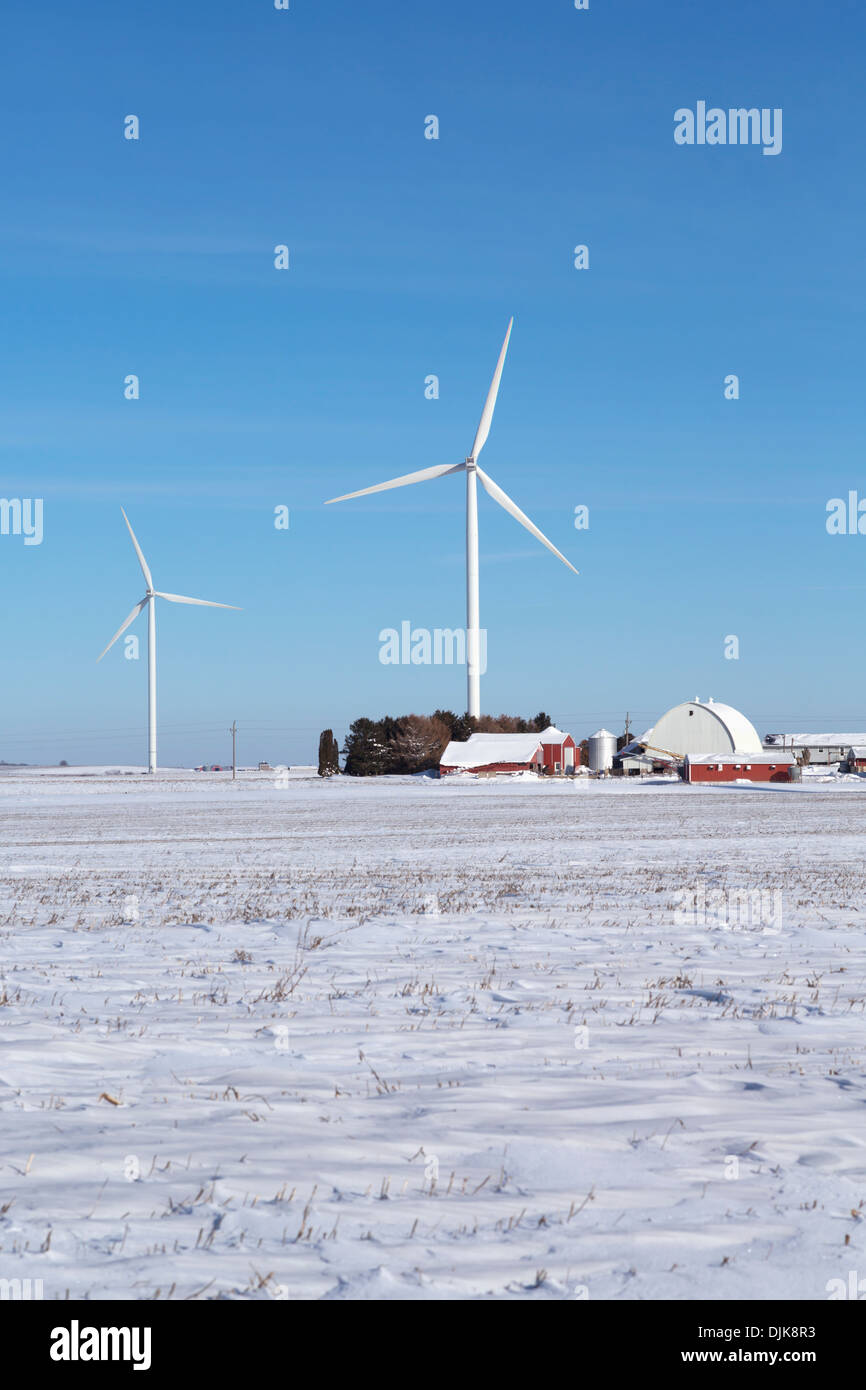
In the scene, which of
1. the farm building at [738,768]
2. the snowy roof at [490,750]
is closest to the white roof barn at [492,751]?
the snowy roof at [490,750]

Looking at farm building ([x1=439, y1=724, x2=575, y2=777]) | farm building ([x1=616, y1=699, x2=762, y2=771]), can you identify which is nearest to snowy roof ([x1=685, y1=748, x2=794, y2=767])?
farm building ([x1=439, y1=724, x2=575, y2=777])

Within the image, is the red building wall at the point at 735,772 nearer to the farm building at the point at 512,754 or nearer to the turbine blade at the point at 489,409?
the farm building at the point at 512,754

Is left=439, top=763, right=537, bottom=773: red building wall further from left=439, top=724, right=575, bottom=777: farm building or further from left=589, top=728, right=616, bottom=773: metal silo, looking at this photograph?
left=589, top=728, right=616, bottom=773: metal silo

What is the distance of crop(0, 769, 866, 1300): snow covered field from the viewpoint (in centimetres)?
594

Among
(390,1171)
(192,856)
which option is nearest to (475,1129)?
(390,1171)

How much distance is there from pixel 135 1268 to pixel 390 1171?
5.95 feet

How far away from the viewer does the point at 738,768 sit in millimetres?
145250

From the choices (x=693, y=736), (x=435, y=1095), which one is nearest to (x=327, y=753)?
(x=693, y=736)

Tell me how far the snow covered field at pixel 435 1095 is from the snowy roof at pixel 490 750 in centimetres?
12509

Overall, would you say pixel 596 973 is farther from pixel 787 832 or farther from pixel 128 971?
pixel 787 832

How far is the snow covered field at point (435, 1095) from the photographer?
5938mm

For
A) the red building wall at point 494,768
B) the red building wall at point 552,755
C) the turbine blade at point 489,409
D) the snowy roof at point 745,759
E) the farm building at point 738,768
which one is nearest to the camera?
the turbine blade at point 489,409

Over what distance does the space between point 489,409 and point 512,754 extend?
50885 millimetres

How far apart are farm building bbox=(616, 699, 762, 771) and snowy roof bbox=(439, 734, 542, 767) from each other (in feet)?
84.6
